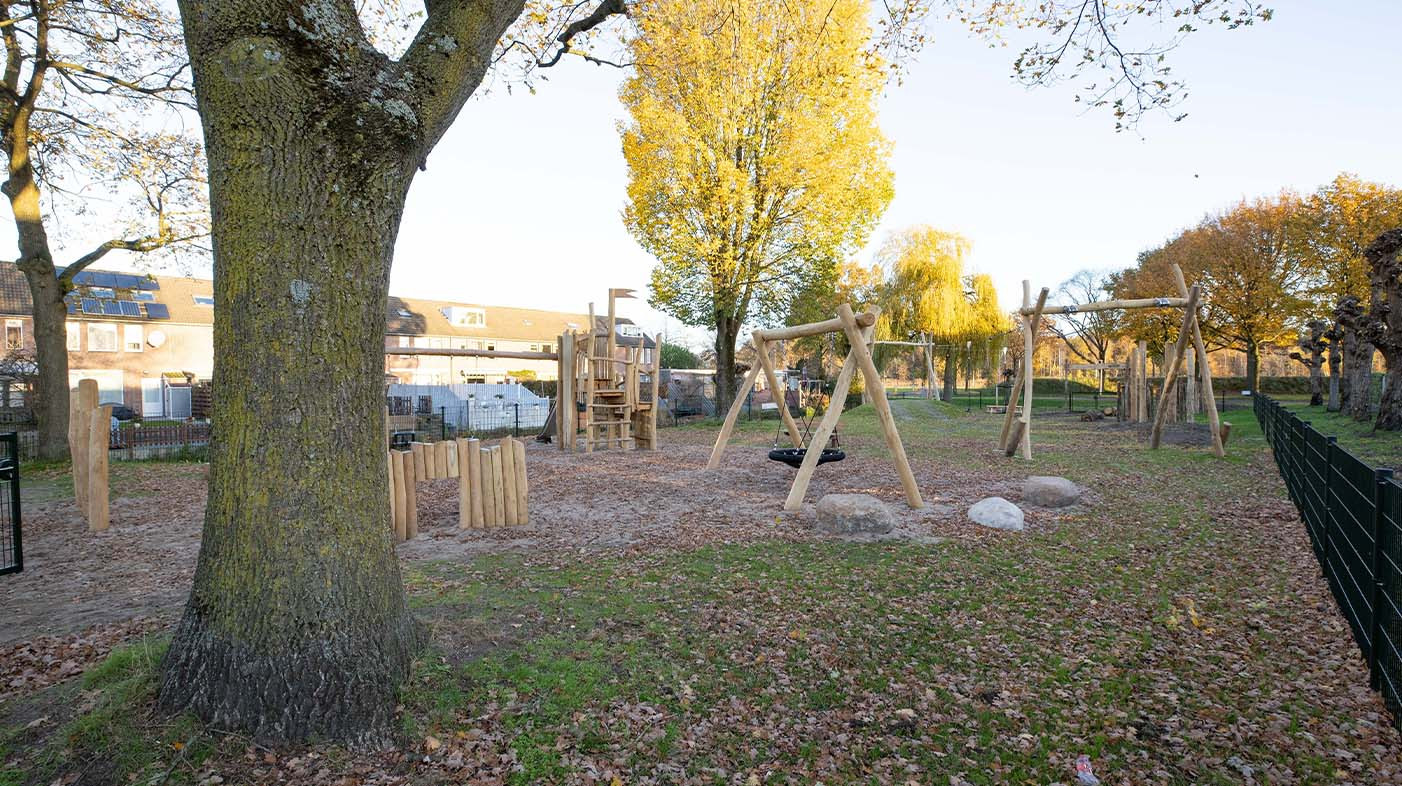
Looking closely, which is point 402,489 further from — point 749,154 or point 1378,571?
point 749,154

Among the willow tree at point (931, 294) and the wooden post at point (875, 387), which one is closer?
the wooden post at point (875, 387)

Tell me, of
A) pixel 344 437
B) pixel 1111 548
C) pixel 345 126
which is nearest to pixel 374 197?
pixel 345 126

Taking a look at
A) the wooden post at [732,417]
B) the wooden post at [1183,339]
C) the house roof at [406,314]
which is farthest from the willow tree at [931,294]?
the wooden post at [732,417]

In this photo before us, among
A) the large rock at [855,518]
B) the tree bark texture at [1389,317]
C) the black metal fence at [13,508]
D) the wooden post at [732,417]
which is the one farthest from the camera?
the tree bark texture at [1389,317]

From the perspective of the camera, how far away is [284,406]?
3045 millimetres

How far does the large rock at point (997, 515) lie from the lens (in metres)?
7.34

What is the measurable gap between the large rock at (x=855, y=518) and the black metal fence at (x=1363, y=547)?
347 cm

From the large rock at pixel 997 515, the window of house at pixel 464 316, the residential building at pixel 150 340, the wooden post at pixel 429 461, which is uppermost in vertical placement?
the window of house at pixel 464 316

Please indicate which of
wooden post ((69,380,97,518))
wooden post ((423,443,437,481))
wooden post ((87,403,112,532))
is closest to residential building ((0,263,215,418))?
wooden post ((69,380,97,518))

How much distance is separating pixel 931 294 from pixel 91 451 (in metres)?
33.5

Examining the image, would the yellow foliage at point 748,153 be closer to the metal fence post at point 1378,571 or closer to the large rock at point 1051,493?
the large rock at point 1051,493

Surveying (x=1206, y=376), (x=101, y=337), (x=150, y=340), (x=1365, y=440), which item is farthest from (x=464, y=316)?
(x=1365, y=440)

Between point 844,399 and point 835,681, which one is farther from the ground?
point 844,399

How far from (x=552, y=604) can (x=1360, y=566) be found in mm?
5165
